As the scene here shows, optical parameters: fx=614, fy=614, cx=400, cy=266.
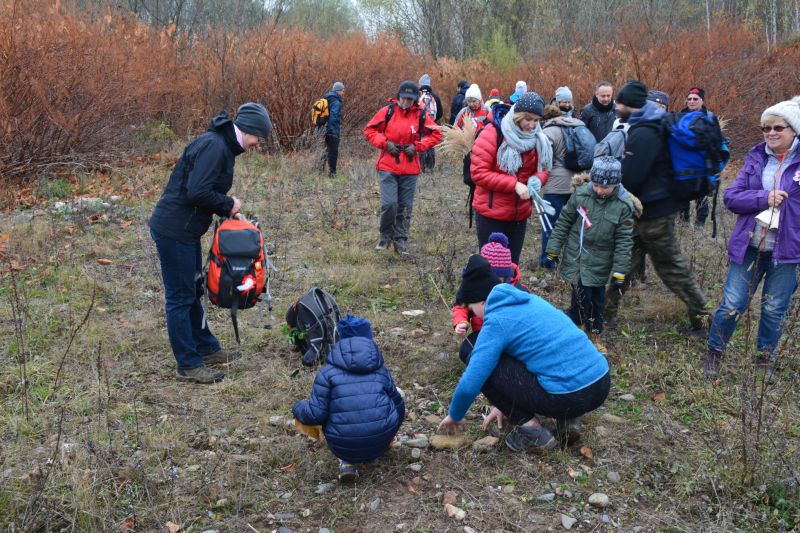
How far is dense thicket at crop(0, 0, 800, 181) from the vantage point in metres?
9.29

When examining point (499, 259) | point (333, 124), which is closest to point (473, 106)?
point (333, 124)

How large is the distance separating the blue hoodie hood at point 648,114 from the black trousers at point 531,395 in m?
2.37

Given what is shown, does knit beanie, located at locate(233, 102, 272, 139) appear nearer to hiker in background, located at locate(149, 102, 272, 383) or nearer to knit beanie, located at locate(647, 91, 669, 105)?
hiker in background, located at locate(149, 102, 272, 383)

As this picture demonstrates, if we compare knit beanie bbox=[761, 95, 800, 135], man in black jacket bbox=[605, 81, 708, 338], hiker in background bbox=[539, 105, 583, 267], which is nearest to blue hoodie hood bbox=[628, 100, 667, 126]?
man in black jacket bbox=[605, 81, 708, 338]

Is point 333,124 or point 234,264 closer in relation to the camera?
point 234,264

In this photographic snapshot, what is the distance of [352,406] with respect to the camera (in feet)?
10.3

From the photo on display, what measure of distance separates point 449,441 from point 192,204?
225cm

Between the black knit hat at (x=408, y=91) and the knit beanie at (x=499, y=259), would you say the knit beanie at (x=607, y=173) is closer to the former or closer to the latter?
the knit beanie at (x=499, y=259)

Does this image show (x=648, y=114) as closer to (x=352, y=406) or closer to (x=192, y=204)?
(x=352, y=406)

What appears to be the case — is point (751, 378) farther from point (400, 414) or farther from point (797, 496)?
point (400, 414)

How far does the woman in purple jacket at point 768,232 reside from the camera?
3.89 meters

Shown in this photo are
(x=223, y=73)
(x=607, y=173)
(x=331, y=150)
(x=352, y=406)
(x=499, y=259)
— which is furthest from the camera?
(x=223, y=73)

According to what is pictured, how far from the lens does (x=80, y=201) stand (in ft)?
28.1

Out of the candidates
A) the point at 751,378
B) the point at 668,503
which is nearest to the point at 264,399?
the point at 668,503
